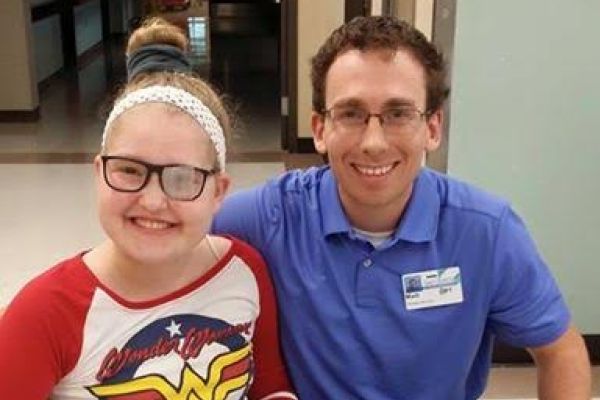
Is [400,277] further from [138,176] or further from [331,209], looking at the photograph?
[138,176]

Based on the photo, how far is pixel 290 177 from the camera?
1453mm

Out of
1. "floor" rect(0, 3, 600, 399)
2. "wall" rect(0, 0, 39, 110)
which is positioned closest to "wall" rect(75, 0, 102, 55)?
"floor" rect(0, 3, 600, 399)

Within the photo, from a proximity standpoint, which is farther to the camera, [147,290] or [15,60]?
[15,60]

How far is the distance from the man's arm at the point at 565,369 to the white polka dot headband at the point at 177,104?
0.65 m

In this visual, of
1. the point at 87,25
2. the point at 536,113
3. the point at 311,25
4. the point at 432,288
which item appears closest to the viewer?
the point at 432,288

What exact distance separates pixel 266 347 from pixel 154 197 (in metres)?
0.36

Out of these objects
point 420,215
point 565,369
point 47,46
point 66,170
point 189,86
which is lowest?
point 66,170

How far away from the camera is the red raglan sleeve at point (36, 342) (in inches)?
41.9

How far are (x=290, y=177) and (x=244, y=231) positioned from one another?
0.15m

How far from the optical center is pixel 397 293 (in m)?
1.32

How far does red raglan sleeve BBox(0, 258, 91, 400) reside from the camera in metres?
1.06

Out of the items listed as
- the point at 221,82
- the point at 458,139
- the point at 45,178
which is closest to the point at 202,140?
the point at 458,139

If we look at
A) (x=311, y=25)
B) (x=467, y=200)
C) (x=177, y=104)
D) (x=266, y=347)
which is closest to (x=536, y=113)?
(x=467, y=200)

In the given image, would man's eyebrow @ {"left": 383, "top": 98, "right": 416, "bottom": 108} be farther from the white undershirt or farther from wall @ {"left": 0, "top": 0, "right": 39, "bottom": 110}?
wall @ {"left": 0, "top": 0, "right": 39, "bottom": 110}
